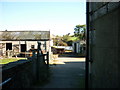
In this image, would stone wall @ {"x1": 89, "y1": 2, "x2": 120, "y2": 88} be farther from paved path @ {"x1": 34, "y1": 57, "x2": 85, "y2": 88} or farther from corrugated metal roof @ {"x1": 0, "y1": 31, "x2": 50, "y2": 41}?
corrugated metal roof @ {"x1": 0, "y1": 31, "x2": 50, "y2": 41}

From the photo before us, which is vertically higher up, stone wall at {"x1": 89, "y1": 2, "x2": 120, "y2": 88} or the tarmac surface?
stone wall at {"x1": 89, "y1": 2, "x2": 120, "y2": 88}

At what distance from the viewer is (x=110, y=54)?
350 centimetres

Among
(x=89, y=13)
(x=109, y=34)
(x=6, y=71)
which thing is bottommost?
(x=6, y=71)

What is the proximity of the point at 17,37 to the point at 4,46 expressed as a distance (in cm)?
277

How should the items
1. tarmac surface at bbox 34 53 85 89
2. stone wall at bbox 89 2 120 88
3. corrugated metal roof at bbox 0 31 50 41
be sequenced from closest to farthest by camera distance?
stone wall at bbox 89 2 120 88 → tarmac surface at bbox 34 53 85 89 → corrugated metal roof at bbox 0 31 50 41

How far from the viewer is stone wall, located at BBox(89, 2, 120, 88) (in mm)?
3192

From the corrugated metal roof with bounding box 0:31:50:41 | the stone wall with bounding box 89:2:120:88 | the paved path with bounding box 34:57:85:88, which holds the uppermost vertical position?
the corrugated metal roof with bounding box 0:31:50:41

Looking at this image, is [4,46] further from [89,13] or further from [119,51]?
[119,51]

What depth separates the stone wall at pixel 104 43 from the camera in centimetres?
319

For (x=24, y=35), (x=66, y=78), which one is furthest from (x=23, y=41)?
(x=66, y=78)

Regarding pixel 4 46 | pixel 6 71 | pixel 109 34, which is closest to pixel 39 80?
pixel 6 71

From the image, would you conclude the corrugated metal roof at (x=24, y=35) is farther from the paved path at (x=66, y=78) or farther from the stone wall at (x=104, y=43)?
the stone wall at (x=104, y=43)

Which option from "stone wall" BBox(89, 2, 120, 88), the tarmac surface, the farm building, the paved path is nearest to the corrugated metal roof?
the farm building

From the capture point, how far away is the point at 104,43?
13.1 feet
